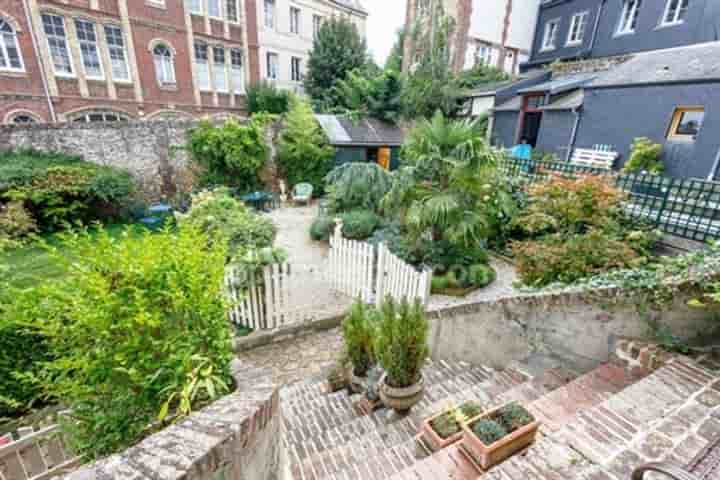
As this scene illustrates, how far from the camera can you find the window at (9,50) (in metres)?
11.3

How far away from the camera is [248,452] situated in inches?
52.5

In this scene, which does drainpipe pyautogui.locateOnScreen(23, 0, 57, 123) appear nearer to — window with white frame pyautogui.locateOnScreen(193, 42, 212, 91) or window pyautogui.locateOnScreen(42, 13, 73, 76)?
window pyautogui.locateOnScreen(42, 13, 73, 76)

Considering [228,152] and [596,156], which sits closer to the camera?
[596,156]

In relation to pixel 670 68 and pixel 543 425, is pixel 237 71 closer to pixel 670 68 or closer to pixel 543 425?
pixel 670 68

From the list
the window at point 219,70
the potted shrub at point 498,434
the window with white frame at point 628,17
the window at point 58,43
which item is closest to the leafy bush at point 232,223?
the potted shrub at point 498,434

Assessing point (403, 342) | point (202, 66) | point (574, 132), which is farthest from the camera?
point (202, 66)

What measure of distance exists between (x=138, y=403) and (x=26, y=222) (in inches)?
A: 376

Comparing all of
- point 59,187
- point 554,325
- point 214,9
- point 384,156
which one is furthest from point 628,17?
point 59,187

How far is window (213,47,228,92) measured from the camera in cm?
1625

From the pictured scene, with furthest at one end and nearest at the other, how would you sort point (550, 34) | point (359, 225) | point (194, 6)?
1. point (550, 34)
2. point (194, 6)
3. point (359, 225)

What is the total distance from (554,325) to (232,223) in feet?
17.6

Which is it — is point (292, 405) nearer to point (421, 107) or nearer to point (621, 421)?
point (621, 421)

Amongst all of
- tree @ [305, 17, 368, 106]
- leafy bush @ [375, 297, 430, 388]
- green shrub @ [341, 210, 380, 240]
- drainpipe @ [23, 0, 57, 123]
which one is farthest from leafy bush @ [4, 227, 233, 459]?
tree @ [305, 17, 368, 106]

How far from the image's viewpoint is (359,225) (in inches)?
316
